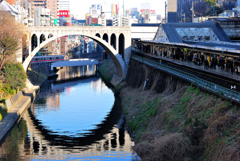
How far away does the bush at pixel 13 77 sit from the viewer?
144 ft

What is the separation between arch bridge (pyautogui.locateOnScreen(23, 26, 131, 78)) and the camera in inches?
2138

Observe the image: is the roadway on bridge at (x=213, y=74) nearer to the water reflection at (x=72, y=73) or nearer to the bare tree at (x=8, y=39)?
the bare tree at (x=8, y=39)

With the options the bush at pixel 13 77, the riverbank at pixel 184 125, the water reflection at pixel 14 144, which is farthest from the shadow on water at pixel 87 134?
the bush at pixel 13 77

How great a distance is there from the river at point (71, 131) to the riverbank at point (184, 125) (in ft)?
5.89

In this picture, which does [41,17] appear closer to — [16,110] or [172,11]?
[172,11]

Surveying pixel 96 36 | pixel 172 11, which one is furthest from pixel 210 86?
pixel 172 11

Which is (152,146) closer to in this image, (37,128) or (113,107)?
(37,128)

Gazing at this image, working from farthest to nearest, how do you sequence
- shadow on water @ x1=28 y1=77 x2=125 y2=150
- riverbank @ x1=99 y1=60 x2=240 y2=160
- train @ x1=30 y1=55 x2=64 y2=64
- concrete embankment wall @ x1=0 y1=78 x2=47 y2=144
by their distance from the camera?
train @ x1=30 y1=55 x2=64 y2=64
concrete embankment wall @ x1=0 y1=78 x2=47 y2=144
shadow on water @ x1=28 y1=77 x2=125 y2=150
riverbank @ x1=99 y1=60 x2=240 y2=160

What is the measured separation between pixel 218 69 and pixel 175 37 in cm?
2629

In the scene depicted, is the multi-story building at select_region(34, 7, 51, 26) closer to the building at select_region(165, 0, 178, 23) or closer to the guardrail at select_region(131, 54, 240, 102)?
the building at select_region(165, 0, 178, 23)

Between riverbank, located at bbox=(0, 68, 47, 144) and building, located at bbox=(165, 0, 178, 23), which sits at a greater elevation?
A: building, located at bbox=(165, 0, 178, 23)

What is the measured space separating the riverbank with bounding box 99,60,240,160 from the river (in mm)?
1795

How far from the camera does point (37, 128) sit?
33.8 metres

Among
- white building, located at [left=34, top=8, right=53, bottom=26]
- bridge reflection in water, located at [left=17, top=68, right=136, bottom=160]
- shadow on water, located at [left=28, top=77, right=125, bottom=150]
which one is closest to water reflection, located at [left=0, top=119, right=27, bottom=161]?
bridge reflection in water, located at [left=17, top=68, right=136, bottom=160]
